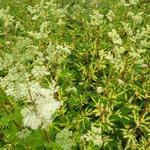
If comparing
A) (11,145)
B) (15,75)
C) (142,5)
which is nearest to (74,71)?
(11,145)

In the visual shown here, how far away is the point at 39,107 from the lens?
9.65 ft

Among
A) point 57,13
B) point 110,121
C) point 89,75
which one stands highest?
point 57,13

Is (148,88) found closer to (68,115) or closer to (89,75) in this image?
(89,75)

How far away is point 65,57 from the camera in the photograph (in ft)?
17.7

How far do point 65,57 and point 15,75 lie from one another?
2.57 meters

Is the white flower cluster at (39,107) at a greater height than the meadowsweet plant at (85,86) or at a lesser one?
greater

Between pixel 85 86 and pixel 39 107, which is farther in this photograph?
pixel 85 86

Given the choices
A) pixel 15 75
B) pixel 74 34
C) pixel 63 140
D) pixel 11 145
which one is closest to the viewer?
pixel 15 75

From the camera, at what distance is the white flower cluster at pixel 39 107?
289 centimetres

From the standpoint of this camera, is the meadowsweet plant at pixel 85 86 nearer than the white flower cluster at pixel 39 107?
No

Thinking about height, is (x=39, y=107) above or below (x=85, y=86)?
above

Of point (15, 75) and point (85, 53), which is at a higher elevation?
point (15, 75)

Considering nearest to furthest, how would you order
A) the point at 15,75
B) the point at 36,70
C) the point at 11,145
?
the point at 15,75
the point at 36,70
the point at 11,145

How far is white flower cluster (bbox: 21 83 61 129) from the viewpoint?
2.89 metres
